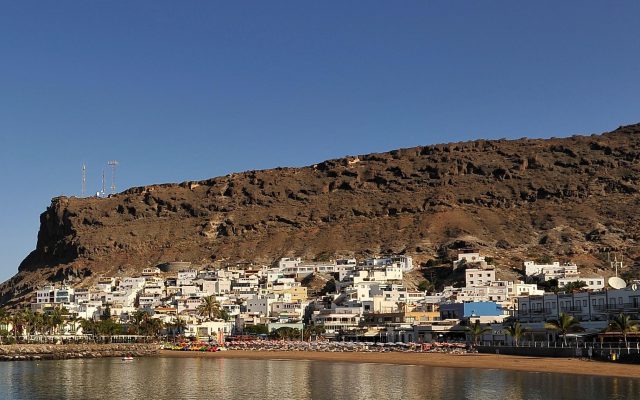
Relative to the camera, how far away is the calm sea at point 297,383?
49062 millimetres

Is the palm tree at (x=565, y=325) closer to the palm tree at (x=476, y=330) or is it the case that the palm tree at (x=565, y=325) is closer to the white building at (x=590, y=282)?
the palm tree at (x=476, y=330)

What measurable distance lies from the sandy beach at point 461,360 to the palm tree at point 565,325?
176 inches

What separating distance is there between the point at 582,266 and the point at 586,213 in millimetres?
33374

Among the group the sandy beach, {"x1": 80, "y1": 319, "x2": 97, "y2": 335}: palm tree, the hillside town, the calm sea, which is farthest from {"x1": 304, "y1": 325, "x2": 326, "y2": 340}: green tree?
the calm sea

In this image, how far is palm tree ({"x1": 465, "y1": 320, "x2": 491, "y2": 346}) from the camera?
3445 inches

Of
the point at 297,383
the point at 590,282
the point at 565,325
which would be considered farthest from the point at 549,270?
the point at 297,383

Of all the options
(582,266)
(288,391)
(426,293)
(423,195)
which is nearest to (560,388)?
(288,391)

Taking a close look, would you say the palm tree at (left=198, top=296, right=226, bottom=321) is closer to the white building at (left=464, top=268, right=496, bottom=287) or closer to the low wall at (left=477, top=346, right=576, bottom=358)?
the white building at (left=464, top=268, right=496, bottom=287)

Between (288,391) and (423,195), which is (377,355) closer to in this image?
(288,391)

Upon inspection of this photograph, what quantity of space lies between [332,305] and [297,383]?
6627cm

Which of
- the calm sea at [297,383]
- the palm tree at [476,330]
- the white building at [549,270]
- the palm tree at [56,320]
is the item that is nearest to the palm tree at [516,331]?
the palm tree at [476,330]

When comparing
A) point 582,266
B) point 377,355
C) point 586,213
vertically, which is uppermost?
point 586,213

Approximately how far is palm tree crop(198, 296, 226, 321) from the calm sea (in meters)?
43.2

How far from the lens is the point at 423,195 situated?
199 metres
